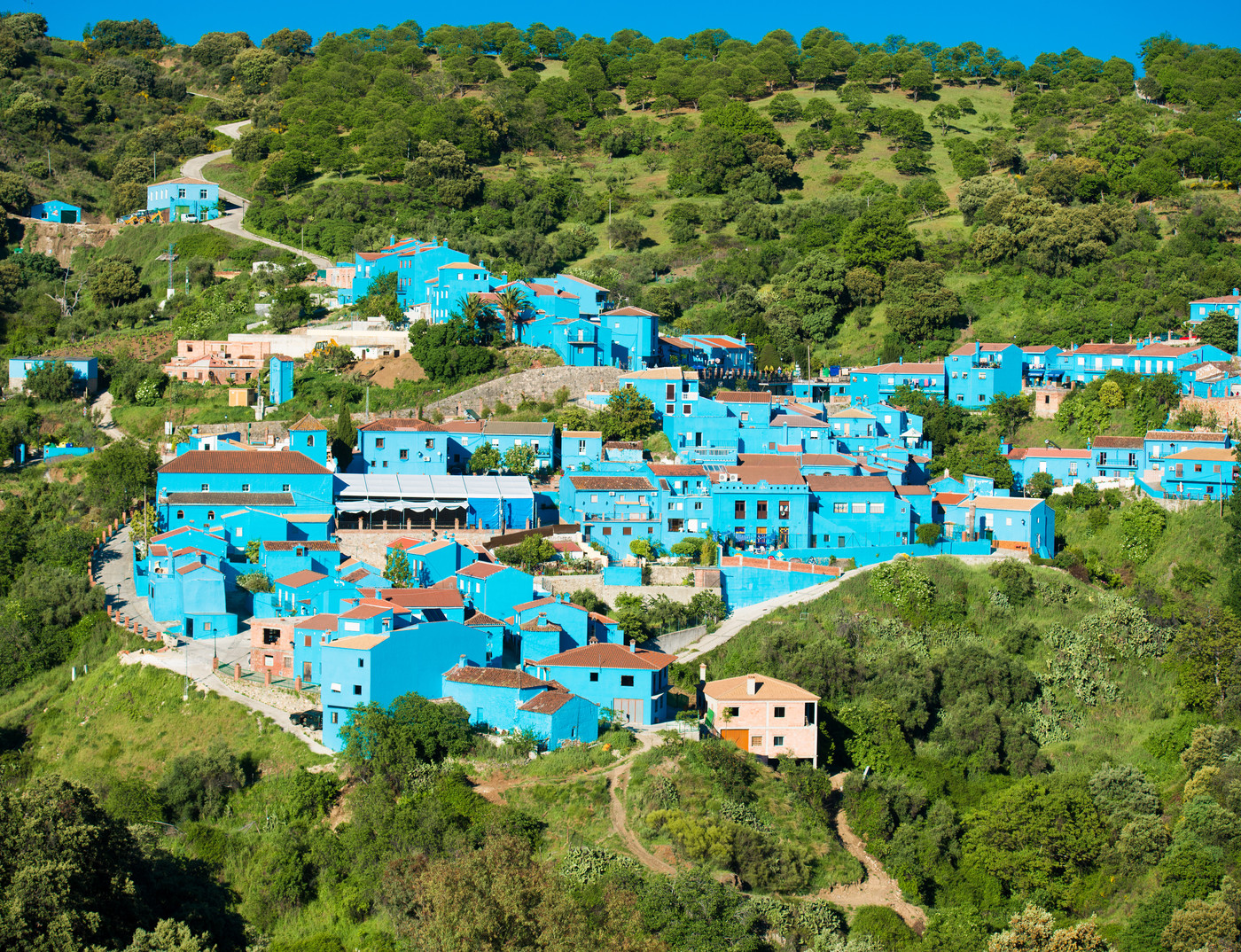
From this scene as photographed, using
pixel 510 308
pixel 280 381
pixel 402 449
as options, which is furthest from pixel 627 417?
pixel 280 381

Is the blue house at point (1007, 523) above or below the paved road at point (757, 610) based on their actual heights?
above

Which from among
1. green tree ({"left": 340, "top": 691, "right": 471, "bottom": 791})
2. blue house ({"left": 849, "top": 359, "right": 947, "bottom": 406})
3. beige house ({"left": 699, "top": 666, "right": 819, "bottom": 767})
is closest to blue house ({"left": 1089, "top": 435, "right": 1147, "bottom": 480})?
blue house ({"left": 849, "top": 359, "right": 947, "bottom": 406})

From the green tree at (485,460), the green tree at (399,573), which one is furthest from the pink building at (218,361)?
the green tree at (399,573)

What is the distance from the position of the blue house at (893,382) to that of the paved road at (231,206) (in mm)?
22851

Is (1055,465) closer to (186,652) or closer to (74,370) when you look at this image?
(186,652)

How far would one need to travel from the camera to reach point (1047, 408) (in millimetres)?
43312

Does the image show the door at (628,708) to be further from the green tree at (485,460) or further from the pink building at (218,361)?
the pink building at (218,361)

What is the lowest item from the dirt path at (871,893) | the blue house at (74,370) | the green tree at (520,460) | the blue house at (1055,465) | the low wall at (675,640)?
the dirt path at (871,893)

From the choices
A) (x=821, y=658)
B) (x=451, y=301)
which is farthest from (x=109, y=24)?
(x=821, y=658)

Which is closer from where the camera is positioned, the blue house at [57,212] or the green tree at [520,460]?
the green tree at [520,460]

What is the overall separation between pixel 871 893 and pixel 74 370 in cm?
3183

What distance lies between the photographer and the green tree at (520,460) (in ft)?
120

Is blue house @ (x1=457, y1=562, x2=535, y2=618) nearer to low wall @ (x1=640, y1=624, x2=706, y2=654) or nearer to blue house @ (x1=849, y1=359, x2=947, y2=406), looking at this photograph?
low wall @ (x1=640, y1=624, x2=706, y2=654)

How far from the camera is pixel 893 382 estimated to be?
4428 centimetres
